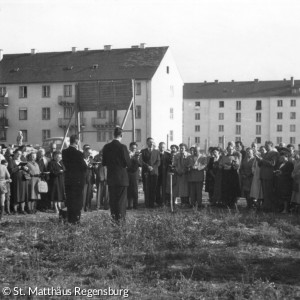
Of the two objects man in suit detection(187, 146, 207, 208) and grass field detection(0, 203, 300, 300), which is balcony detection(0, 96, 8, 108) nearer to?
man in suit detection(187, 146, 207, 208)

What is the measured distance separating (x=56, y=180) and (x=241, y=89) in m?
89.1

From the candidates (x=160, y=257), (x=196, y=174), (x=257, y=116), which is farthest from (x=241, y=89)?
(x=160, y=257)

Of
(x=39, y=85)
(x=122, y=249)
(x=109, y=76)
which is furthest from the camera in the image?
(x=39, y=85)

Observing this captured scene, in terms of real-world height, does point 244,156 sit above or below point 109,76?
below

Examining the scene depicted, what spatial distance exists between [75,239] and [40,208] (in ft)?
20.8

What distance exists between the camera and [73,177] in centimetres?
1209

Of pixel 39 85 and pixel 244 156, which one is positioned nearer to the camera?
pixel 244 156

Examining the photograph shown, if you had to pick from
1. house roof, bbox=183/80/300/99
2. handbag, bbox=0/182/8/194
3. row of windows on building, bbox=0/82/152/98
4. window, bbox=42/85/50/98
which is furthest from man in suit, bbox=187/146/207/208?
house roof, bbox=183/80/300/99

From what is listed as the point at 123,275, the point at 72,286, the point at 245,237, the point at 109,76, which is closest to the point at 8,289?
the point at 72,286

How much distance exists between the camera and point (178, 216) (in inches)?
498

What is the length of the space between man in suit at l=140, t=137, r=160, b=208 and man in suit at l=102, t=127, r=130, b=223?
190 inches

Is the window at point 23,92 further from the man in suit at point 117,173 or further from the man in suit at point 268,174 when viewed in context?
the man in suit at point 117,173

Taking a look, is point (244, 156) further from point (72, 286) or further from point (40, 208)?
point (72, 286)

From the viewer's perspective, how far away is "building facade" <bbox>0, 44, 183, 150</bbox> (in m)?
64.2
